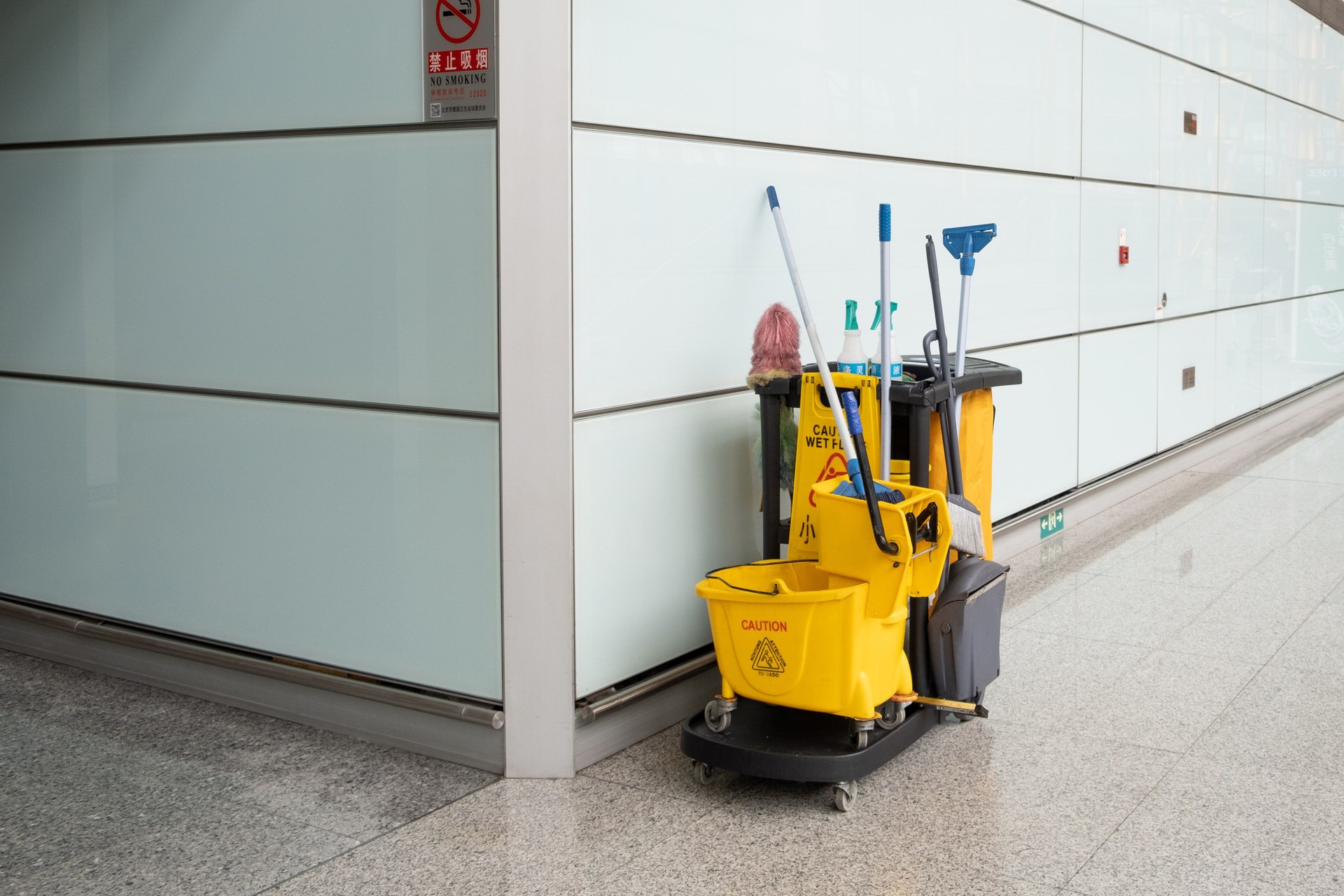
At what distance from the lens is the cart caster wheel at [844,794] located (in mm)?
2334

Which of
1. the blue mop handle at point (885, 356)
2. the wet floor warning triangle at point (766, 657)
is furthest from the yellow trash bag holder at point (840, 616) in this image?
the blue mop handle at point (885, 356)

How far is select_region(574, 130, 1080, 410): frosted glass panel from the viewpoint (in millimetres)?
2521

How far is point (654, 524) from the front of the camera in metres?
2.72

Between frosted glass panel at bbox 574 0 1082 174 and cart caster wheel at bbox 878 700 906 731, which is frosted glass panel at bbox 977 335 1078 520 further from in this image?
cart caster wheel at bbox 878 700 906 731

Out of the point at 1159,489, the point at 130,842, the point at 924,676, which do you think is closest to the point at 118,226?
the point at 130,842

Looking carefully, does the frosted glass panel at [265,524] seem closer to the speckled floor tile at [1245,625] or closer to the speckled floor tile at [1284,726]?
the speckled floor tile at [1284,726]

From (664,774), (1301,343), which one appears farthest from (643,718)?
(1301,343)

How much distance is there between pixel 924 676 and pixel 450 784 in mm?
1016

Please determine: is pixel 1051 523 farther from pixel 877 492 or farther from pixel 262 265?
pixel 262 265

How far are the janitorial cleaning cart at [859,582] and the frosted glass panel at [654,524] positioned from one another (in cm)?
15

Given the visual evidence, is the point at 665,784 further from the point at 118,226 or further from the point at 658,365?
the point at 118,226

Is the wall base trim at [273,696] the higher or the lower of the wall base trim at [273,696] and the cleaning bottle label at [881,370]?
the lower

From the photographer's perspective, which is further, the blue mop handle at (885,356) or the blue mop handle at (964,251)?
the blue mop handle at (964,251)

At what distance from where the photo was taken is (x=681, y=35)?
2.68 meters
